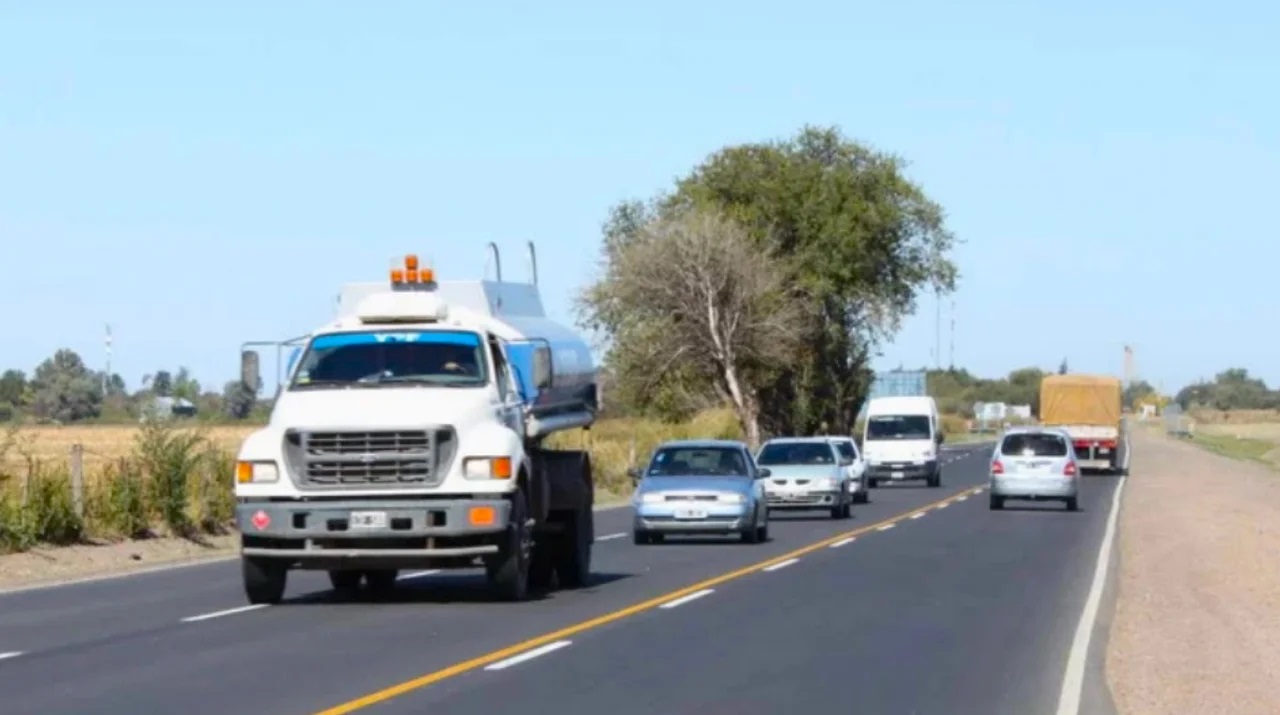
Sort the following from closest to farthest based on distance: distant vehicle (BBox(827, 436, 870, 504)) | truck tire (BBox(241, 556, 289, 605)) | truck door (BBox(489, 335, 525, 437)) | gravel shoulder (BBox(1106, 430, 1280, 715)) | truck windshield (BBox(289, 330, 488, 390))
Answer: gravel shoulder (BBox(1106, 430, 1280, 715))
truck tire (BBox(241, 556, 289, 605))
truck windshield (BBox(289, 330, 488, 390))
truck door (BBox(489, 335, 525, 437))
distant vehicle (BBox(827, 436, 870, 504))

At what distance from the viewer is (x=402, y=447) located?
68.2 ft

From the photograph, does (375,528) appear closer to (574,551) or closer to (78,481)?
(574,551)

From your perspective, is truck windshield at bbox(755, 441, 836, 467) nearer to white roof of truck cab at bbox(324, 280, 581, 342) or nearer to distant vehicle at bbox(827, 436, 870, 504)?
distant vehicle at bbox(827, 436, 870, 504)

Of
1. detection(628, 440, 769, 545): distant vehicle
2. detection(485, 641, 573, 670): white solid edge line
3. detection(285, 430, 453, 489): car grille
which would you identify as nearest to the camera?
detection(485, 641, 573, 670): white solid edge line

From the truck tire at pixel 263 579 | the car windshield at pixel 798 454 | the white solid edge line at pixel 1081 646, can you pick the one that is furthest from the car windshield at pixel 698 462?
the truck tire at pixel 263 579

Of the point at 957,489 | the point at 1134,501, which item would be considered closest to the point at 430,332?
the point at 1134,501

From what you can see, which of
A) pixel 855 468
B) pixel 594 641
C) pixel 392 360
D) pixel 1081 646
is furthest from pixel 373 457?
pixel 855 468

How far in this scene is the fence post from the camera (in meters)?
31.2

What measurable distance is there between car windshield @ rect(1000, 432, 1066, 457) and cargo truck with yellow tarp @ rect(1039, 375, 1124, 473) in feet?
76.7

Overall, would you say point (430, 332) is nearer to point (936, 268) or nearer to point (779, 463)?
point (779, 463)

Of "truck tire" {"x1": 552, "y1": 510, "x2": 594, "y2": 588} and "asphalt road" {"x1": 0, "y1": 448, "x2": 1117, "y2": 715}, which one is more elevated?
"truck tire" {"x1": 552, "y1": 510, "x2": 594, "y2": 588}

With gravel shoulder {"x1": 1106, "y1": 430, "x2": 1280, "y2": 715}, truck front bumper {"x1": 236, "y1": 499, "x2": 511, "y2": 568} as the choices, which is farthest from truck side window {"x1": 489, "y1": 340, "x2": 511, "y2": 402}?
gravel shoulder {"x1": 1106, "y1": 430, "x2": 1280, "y2": 715}

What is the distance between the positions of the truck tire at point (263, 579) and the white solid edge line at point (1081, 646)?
7543 millimetres

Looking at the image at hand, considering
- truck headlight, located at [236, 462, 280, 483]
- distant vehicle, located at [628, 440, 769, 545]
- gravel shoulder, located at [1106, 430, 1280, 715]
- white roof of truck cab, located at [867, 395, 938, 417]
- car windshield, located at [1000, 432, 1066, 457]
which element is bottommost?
gravel shoulder, located at [1106, 430, 1280, 715]
